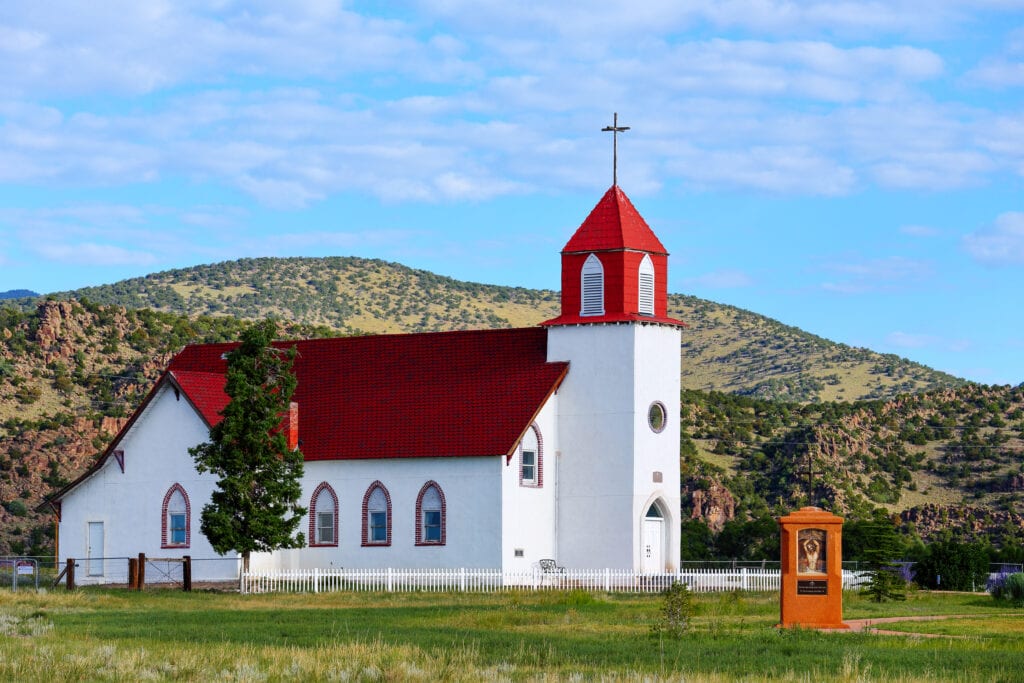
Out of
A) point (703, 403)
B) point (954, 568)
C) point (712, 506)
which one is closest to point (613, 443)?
point (954, 568)

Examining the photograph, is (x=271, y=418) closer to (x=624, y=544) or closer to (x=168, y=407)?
(x=168, y=407)

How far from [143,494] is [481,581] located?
13317 millimetres

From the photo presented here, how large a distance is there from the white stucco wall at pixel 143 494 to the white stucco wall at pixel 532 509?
31.0ft

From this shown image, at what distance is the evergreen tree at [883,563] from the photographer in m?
43.9

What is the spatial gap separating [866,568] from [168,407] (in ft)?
78.0

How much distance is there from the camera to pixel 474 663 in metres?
25.2

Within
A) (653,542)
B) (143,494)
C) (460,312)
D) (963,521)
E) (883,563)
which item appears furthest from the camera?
(460,312)

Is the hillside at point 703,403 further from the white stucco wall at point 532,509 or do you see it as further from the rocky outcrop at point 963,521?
the white stucco wall at point 532,509

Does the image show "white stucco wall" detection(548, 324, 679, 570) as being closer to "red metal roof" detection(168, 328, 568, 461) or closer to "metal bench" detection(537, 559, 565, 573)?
"metal bench" detection(537, 559, 565, 573)

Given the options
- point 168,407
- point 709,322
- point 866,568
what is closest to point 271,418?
point 168,407

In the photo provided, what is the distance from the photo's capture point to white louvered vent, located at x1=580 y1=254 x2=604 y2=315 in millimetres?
54031

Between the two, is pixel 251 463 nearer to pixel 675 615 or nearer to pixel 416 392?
pixel 416 392

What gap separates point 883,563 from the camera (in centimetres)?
4625

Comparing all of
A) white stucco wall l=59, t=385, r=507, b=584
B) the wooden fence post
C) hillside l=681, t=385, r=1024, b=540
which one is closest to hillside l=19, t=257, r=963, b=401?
hillside l=681, t=385, r=1024, b=540
